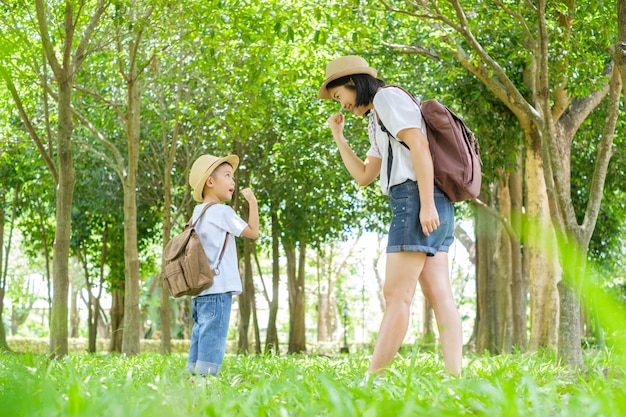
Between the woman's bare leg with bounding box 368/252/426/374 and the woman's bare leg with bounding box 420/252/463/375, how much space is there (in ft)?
0.42

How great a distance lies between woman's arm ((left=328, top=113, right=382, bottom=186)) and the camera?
15.5 feet

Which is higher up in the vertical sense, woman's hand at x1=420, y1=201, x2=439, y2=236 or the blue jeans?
woman's hand at x1=420, y1=201, x2=439, y2=236

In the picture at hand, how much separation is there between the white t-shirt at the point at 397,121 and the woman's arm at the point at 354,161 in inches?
15.6

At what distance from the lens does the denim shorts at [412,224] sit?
4070mm

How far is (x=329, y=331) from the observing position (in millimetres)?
47125

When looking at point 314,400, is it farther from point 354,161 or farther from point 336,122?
point 336,122

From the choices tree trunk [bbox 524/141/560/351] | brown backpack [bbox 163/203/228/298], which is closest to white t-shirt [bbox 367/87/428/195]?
brown backpack [bbox 163/203/228/298]

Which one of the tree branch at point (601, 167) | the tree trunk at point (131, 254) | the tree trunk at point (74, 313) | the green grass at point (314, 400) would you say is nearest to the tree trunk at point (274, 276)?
the tree trunk at point (131, 254)

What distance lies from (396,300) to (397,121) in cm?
96

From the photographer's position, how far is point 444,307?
421 cm

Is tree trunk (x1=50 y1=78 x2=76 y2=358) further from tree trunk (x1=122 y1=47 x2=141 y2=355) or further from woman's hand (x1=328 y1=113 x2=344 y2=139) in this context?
woman's hand (x1=328 y1=113 x2=344 y2=139)

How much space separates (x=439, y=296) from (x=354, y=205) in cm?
1545

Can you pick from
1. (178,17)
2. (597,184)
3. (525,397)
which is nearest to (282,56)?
(178,17)

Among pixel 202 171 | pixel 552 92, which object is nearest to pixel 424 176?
pixel 202 171
